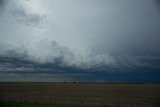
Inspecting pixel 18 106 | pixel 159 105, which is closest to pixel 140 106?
pixel 159 105

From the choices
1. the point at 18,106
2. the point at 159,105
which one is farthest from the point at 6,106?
the point at 159,105

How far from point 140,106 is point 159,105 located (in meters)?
8.73

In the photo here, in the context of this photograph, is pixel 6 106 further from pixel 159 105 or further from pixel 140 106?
pixel 140 106

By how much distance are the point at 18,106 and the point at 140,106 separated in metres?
12.1

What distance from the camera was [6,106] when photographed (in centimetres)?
1730

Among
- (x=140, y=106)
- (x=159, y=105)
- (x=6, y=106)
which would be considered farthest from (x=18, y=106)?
(x=140, y=106)

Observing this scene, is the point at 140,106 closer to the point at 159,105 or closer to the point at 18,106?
the point at 159,105

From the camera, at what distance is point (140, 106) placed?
992 inches

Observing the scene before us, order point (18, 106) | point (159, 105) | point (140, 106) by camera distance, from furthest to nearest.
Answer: point (140, 106), point (18, 106), point (159, 105)

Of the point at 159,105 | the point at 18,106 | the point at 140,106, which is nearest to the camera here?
the point at 159,105

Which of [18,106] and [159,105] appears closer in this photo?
[159,105]

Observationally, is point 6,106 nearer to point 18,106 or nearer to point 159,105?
point 18,106

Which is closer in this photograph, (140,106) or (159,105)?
(159,105)

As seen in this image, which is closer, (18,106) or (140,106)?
(18,106)
